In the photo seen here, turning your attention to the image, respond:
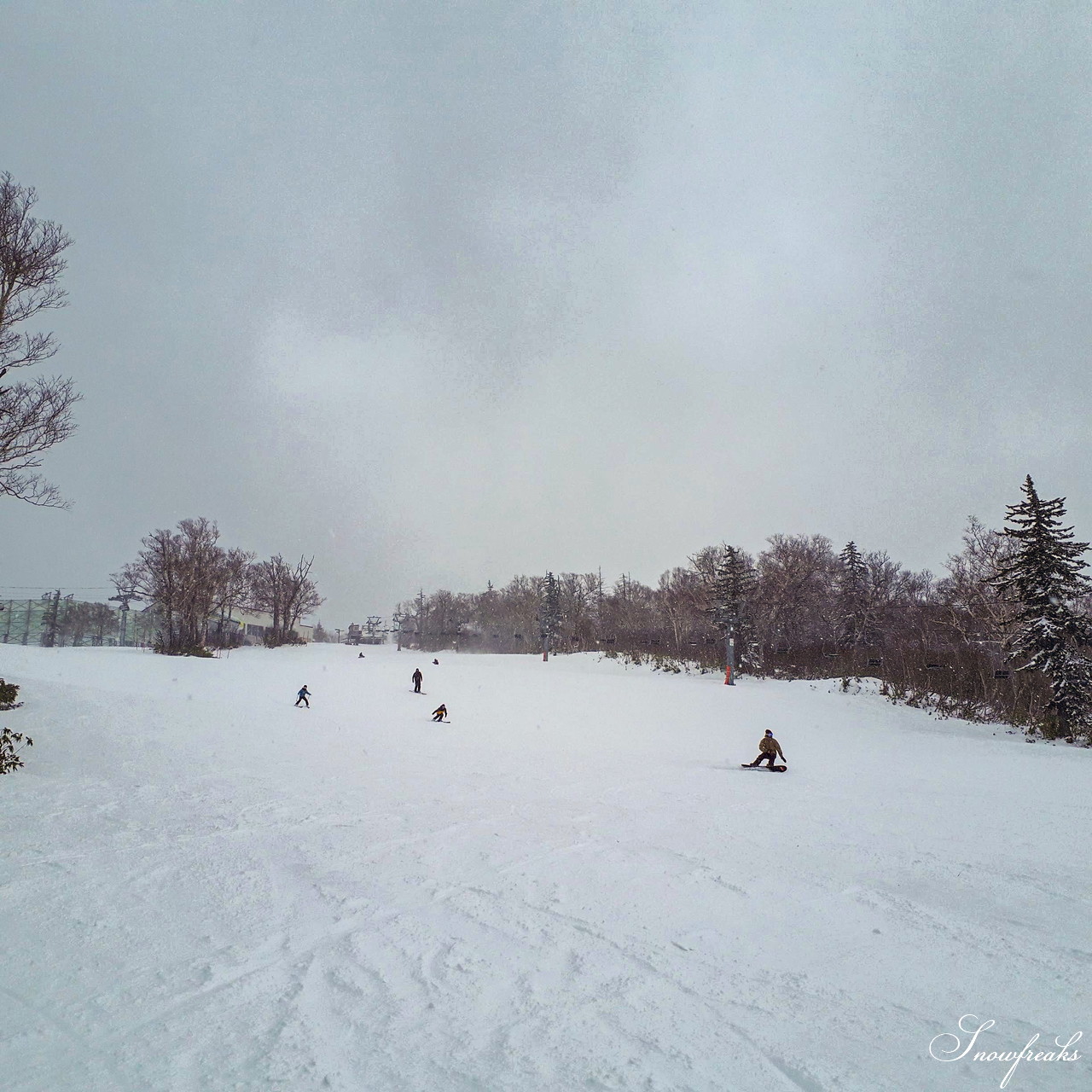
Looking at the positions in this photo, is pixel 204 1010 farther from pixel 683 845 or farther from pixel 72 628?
pixel 72 628

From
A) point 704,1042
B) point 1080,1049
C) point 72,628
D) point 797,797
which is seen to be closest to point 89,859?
point 704,1042

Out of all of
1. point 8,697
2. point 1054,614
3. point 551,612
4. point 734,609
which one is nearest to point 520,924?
point 8,697

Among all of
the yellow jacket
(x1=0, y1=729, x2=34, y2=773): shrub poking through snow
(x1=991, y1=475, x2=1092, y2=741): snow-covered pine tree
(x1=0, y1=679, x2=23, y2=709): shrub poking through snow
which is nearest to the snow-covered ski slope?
(x1=0, y1=729, x2=34, y2=773): shrub poking through snow

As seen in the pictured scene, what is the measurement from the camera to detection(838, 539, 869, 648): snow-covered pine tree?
50.2 m

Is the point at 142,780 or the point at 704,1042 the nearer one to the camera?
the point at 704,1042

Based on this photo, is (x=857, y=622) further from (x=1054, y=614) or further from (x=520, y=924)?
(x=520, y=924)

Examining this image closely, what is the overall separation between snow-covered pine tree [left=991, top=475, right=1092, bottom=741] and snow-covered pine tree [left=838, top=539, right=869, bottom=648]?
3377 cm

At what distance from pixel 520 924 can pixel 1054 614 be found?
63.2 feet

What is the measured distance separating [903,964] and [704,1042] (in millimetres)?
2002

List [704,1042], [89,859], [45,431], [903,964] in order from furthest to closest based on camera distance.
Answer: [45,431], [89,859], [903,964], [704,1042]

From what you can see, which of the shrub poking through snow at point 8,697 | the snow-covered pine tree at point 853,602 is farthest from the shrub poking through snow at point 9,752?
the snow-covered pine tree at point 853,602

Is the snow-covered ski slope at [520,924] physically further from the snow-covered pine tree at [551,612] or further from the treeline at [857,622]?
the snow-covered pine tree at [551,612]

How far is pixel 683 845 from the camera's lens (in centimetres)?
700

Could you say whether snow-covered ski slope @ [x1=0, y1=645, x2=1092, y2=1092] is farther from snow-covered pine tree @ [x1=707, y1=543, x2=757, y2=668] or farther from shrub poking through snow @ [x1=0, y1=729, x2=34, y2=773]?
snow-covered pine tree @ [x1=707, y1=543, x2=757, y2=668]
